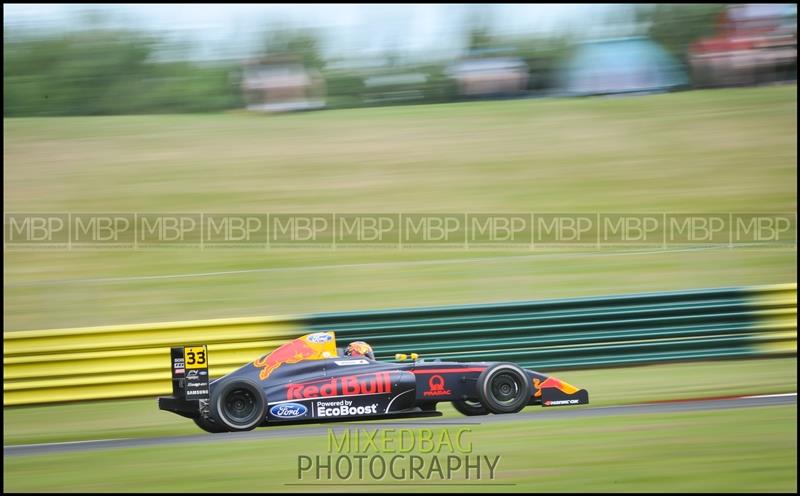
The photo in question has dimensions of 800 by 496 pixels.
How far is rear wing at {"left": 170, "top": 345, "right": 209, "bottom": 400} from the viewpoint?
659 centimetres

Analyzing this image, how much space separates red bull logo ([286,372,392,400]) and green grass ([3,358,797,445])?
88 centimetres

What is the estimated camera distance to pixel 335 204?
12.7 metres

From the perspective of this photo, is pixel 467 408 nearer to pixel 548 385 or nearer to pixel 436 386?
pixel 436 386

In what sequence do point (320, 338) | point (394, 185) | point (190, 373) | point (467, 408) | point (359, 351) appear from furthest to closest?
point (394, 185), point (467, 408), point (359, 351), point (320, 338), point (190, 373)

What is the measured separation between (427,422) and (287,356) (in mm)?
1231

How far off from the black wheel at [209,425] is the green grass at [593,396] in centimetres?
39

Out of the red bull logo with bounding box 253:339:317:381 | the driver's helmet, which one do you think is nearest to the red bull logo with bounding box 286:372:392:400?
the red bull logo with bounding box 253:339:317:381

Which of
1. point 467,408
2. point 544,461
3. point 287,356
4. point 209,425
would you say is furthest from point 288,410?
point 544,461

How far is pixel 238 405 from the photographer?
22.3 ft

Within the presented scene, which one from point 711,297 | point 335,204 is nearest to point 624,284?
point 711,297

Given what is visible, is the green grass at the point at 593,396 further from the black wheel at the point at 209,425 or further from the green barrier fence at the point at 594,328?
the black wheel at the point at 209,425

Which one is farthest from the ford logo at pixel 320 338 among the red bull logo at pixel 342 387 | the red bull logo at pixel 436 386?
the red bull logo at pixel 436 386

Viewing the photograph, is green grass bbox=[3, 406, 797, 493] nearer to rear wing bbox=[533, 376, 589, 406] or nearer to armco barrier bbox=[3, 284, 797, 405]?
rear wing bbox=[533, 376, 589, 406]

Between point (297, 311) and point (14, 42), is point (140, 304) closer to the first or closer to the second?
point (297, 311)
